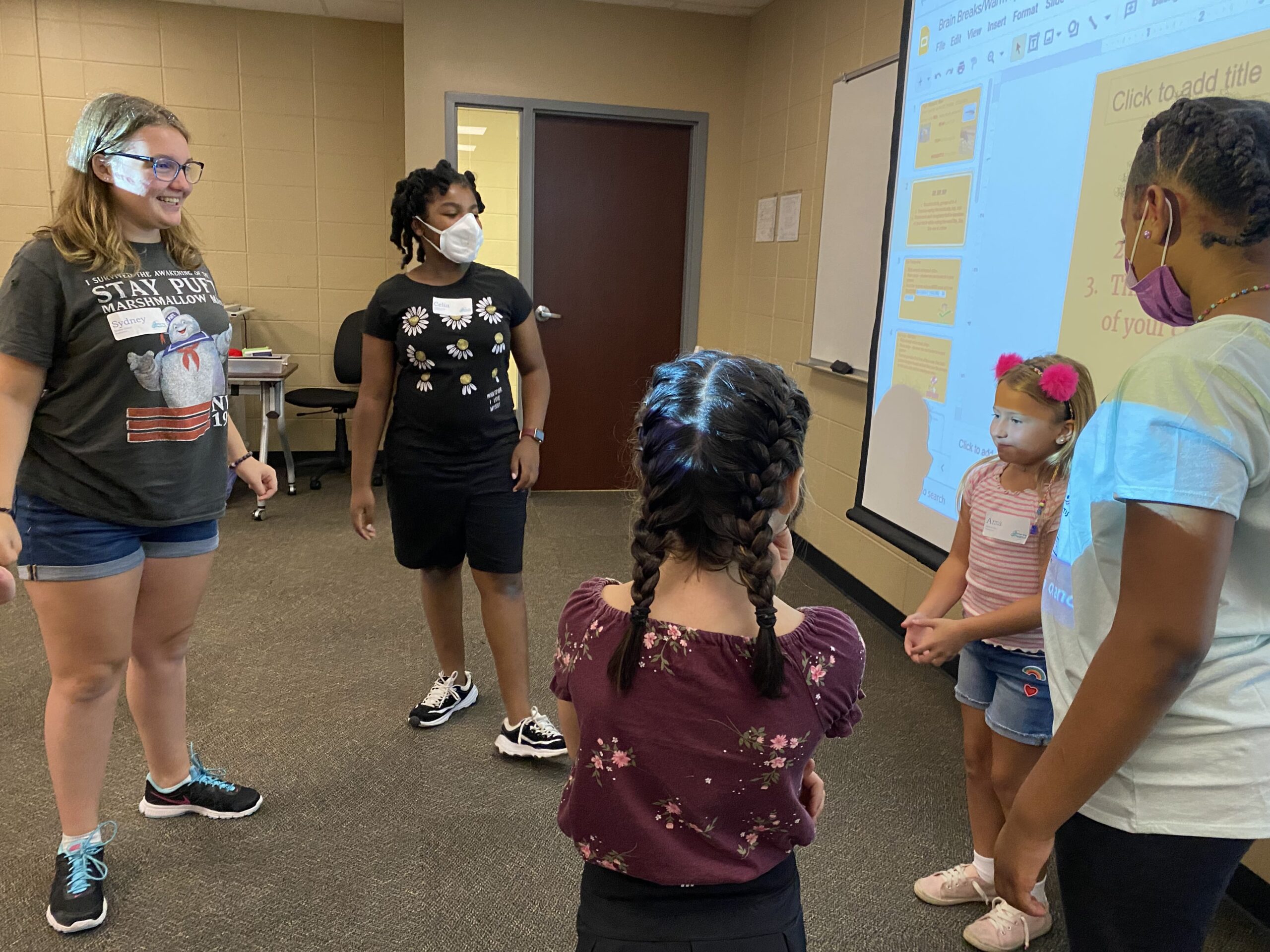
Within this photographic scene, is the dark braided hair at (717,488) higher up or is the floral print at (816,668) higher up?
the dark braided hair at (717,488)

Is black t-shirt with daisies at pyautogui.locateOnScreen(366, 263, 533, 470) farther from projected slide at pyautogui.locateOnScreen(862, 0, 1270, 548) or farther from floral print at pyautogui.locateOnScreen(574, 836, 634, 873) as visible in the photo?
floral print at pyautogui.locateOnScreen(574, 836, 634, 873)

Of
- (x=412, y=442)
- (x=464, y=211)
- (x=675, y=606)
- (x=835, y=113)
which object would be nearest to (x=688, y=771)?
(x=675, y=606)

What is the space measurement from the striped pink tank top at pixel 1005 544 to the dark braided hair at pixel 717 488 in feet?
2.91

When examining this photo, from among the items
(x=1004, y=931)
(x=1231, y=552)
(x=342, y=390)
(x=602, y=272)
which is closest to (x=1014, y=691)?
(x=1004, y=931)

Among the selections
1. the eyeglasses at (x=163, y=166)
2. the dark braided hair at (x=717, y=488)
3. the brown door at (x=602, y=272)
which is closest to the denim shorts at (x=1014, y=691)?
the dark braided hair at (x=717, y=488)

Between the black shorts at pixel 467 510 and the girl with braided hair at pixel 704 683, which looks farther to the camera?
the black shorts at pixel 467 510

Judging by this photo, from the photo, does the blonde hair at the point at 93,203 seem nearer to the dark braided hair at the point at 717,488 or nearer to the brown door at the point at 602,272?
the dark braided hair at the point at 717,488

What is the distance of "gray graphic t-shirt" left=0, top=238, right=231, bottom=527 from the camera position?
1.44 metres

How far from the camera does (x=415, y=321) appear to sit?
2020mm

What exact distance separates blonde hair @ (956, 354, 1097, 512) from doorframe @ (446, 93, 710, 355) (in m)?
2.96

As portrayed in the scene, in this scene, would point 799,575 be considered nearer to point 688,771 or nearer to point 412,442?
point 412,442

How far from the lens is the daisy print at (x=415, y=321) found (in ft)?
6.62

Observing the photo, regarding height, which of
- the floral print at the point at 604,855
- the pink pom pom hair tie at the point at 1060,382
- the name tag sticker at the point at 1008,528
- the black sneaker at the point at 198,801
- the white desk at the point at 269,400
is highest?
the pink pom pom hair tie at the point at 1060,382

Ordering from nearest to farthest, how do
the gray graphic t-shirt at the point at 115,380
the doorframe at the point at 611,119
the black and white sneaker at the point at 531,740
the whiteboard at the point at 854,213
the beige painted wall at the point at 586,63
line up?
the gray graphic t-shirt at the point at 115,380 → the black and white sneaker at the point at 531,740 → the whiteboard at the point at 854,213 → the beige painted wall at the point at 586,63 → the doorframe at the point at 611,119
